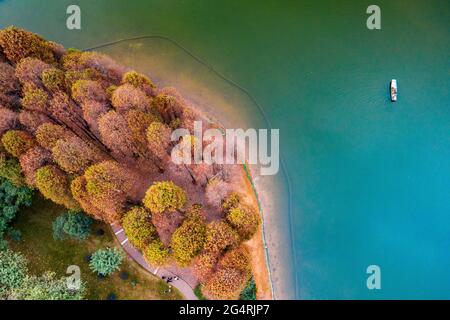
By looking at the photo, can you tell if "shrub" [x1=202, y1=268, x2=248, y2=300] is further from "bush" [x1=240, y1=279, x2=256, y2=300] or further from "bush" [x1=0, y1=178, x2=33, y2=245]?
"bush" [x1=0, y1=178, x2=33, y2=245]

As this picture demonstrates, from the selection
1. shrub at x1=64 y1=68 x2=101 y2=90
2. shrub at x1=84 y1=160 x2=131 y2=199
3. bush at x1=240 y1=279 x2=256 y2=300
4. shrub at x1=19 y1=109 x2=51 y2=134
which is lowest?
bush at x1=240 y1=279 x2=256 y2=300

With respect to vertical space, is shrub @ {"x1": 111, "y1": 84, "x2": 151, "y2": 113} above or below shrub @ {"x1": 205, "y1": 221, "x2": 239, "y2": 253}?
above

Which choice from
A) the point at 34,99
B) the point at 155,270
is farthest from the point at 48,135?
the point at 155,270

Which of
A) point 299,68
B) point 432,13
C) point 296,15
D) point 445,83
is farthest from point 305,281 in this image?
point 432,13

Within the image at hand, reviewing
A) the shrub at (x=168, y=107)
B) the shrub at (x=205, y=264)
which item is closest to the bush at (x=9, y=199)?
the shrub at (x=168, y=107)

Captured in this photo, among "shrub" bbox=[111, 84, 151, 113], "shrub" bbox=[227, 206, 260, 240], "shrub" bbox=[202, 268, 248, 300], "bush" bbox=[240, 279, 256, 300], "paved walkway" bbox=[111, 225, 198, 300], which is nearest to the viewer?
"shrub" bbox=[202, 268, 248, 300]

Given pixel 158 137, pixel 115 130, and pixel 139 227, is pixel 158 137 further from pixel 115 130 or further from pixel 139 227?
pixel 139 227

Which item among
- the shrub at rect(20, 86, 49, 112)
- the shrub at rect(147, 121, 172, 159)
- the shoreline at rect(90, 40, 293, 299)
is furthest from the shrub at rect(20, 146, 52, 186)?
the shoreline at rect(90, 40, 293, 299)
